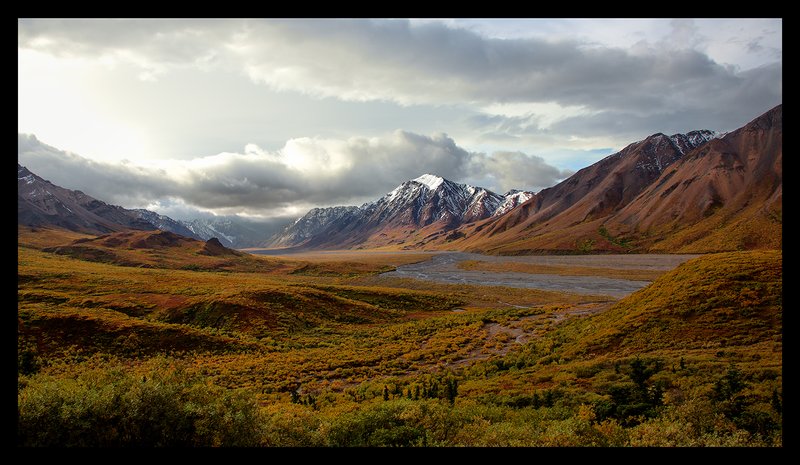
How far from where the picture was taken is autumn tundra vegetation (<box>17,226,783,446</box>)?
8969mm

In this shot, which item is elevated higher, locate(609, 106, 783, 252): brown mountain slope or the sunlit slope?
locate(609, 106, 783, 252): brown mountain slope

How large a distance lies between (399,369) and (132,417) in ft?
61.2

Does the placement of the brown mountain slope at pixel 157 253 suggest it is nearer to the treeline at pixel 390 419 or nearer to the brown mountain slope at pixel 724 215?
the treeline at pixel 390 419

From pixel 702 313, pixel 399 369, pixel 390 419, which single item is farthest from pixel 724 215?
pixel 390 419

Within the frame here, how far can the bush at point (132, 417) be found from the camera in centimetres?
793

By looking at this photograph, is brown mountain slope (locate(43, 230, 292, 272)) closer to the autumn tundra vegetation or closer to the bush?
the autumn tundra vegetation

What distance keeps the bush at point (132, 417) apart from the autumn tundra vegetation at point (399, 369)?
0.12 ft

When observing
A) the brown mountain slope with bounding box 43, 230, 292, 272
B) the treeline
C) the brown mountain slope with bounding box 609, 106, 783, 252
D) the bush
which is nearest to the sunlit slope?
the treeline

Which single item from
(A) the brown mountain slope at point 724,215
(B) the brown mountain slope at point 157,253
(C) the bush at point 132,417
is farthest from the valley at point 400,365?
(A) the brown mountain slope at point 724,215

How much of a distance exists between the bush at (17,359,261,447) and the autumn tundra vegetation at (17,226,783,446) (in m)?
0.04
